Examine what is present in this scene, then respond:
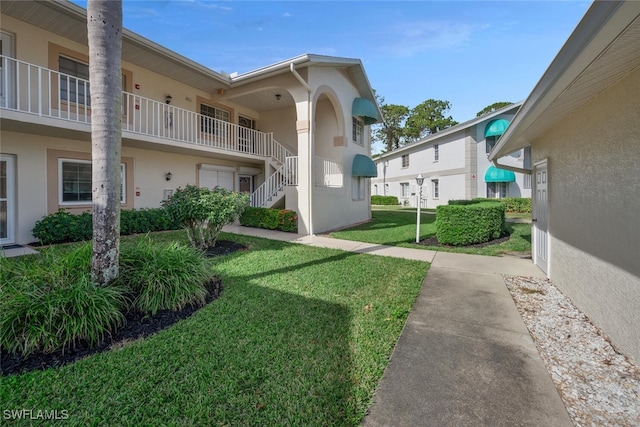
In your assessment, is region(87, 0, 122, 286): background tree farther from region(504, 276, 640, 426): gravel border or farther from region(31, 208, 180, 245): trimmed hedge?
region(504, 276, 640, 426): gravel border

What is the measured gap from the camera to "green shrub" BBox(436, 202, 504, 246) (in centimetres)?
906

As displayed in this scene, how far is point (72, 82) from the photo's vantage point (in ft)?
29.0

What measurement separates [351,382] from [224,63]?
14.1m

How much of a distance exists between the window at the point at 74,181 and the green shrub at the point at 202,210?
3174mm

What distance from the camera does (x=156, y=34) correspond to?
9734 millimetres

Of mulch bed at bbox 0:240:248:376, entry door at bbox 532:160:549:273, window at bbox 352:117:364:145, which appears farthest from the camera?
window at bbox 352:117:364:145

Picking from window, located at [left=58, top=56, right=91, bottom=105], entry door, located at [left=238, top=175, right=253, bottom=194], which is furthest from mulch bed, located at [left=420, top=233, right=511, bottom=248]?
window, located at [left=58, top=56, right=91, bottom=105]

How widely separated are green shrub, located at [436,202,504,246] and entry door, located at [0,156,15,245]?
41.4 feet

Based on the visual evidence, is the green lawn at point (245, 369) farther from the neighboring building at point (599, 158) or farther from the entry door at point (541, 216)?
the entry door at point (541, 216)

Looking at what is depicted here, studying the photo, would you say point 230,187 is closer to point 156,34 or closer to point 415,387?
point 156,34

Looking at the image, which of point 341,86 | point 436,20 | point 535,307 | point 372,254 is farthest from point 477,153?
point 535,307

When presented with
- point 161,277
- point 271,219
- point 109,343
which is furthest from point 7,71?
point 109,343

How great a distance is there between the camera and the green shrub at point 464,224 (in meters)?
9.06

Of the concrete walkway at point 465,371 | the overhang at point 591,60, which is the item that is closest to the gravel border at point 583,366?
the concrete walkway at point 465,371
